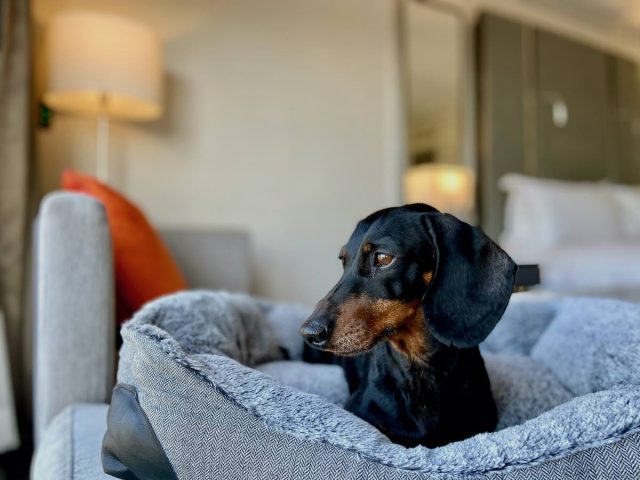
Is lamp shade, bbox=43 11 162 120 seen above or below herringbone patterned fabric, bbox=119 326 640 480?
above

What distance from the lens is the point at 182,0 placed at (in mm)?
2447

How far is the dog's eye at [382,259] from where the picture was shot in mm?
834

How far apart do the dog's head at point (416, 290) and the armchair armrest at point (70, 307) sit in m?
0.62

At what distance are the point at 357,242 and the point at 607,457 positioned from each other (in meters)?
0.45

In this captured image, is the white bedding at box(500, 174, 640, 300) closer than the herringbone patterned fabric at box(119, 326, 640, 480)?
No

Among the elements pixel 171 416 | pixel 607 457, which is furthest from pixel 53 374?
pixel 607 457

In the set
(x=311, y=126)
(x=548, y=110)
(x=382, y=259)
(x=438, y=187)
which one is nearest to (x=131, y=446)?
(x=382, y=259)

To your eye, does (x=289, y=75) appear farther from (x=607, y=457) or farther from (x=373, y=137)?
(x=607, y=457)

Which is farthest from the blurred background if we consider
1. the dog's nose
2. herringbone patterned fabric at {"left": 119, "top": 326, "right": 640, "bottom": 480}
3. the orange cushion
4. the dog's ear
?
the dog's ear

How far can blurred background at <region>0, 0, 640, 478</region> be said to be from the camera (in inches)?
74.3

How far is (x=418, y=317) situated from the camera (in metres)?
0.86

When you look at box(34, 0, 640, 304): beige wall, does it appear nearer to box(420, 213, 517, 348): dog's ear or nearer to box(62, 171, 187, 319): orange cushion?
box(62, 171, 187, 319): orange cushion

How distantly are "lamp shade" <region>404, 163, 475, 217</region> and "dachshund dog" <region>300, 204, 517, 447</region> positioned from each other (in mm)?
2197

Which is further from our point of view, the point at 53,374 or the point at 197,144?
the point at 197,144
